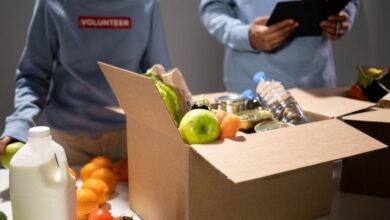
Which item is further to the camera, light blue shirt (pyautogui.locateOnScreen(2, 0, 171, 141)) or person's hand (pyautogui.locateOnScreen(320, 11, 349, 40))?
person's hand (pyautogui.locateOnScreen(320, 11, 349, 40))

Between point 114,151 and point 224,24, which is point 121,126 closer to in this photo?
point 114,151

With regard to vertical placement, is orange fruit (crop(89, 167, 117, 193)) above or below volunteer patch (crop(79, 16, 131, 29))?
below

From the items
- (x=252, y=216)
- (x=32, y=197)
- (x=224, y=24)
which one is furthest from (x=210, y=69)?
(x=32, y=197)

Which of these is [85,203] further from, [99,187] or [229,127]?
[229,127]

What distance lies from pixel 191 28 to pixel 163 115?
170 cm

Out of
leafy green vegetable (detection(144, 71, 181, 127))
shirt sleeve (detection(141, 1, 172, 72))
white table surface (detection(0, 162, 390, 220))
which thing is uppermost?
shirt sleeve (detection(141, 1, 172, 72))

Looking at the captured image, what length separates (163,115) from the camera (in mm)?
769

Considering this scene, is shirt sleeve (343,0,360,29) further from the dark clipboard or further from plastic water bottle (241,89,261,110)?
plastic water bottle (241,89,261,110)

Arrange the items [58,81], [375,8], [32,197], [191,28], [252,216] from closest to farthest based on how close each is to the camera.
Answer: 1. [32,197]
2. [252,216]
3. [58,81]
4. [191,28]
5. [375,8]

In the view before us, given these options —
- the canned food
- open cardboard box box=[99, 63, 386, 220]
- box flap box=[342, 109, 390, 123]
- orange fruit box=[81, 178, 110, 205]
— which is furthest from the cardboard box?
orange fruit box=[81, 178, 110, 205]

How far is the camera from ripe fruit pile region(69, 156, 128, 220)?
35.3 inches

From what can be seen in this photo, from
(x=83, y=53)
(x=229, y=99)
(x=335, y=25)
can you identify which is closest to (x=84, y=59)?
(x=83, y=53)

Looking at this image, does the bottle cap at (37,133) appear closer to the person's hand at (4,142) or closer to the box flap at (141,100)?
the box flap at (141,100)

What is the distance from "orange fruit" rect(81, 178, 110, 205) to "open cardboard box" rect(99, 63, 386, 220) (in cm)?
6
